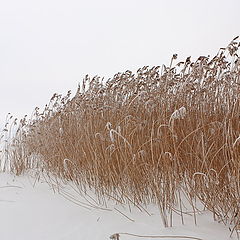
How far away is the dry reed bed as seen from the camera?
5.33 ft

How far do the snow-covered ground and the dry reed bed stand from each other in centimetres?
7

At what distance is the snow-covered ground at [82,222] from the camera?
60.7 inches

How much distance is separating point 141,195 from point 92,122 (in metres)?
1.06

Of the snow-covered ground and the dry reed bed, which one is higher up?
the dry reed bed

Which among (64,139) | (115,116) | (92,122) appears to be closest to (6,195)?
(64,139)

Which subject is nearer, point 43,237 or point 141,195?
point 43,237

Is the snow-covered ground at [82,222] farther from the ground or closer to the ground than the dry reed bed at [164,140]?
closer to the ground

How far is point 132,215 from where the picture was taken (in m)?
1.86

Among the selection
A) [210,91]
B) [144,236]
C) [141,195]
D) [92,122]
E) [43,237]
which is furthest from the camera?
[92,122]

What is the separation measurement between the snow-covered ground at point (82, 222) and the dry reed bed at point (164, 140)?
7 cm

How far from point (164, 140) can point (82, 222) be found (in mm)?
686

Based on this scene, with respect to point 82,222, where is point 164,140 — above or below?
above

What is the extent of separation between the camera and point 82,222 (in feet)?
6.10

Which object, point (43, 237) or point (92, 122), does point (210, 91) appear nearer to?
point (92, 122)
